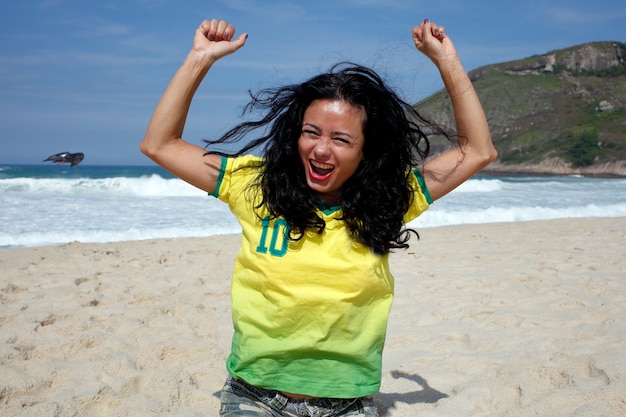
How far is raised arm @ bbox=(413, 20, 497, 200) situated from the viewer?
7.20ft

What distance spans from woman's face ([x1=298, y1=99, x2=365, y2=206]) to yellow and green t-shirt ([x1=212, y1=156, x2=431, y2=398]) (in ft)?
0.41

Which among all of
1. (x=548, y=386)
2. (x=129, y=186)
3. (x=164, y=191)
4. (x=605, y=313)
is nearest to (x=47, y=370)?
(x=548, y=386)

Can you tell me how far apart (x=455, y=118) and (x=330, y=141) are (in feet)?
1.63

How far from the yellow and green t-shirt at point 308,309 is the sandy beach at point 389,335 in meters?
1.41

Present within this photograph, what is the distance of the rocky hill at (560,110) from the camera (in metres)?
65.8

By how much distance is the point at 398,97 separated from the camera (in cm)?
215

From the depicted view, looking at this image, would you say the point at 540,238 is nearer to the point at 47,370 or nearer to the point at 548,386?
the point at 548,386

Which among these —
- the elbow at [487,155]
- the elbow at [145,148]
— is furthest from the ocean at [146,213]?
the elbow at [487,155]

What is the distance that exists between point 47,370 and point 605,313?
165 inches

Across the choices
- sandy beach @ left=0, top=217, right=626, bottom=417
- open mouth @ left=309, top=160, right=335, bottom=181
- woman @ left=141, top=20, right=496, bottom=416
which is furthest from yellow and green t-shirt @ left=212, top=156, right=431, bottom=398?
sandy beach @ left=0, top=217, right=626, bottom=417

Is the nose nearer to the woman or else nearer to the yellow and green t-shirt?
the woman

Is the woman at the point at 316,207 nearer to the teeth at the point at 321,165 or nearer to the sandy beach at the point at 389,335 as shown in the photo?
the teeth at the point at 321,165

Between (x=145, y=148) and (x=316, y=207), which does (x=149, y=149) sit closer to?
(x=145, y=148)

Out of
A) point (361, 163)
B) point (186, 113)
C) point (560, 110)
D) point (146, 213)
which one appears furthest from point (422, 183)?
point (560, 110)
